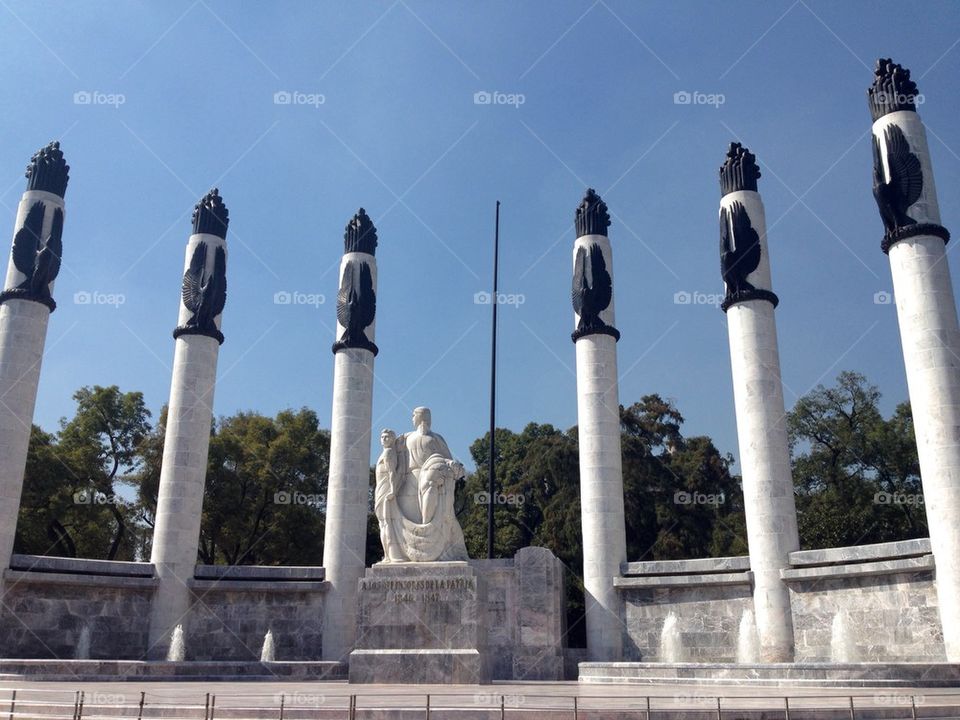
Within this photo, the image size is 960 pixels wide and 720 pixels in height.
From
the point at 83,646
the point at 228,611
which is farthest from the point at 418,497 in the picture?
the point at 83,646

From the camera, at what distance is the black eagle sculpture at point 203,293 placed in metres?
27.1

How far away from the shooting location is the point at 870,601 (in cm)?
2023

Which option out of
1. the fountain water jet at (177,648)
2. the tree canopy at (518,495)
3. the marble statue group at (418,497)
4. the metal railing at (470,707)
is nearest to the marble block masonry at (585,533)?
the marble statue group at (418,497)

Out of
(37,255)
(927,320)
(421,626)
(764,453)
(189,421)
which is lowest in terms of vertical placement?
(421,626)

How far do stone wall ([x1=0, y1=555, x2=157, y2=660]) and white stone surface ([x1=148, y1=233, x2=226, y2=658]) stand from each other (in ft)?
1.83

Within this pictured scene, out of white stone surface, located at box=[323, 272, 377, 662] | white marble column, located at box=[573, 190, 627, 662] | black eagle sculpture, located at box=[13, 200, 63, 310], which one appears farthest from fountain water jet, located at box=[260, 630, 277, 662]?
black eagle sculpture, located at box=[13, 200, 63, 310]

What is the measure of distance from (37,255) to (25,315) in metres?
1.97

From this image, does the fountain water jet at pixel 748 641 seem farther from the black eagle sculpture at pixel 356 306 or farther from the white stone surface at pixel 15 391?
the white stone surface at pixel 15 391

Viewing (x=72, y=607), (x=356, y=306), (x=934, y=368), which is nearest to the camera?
(x=934, y=368)

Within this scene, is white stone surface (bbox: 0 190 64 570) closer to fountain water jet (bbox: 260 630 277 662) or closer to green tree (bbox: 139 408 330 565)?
fountain water jet (bbox: 260 630 277 662)

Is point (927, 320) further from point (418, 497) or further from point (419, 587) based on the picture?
point (419, 587)

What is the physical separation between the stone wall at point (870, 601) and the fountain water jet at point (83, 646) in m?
19.4

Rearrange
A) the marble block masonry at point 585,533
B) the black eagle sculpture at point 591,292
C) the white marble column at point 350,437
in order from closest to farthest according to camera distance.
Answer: the marble block masonry at point 585,533
the white marble column at point 350,437
the black eagle sculpture at point 591,292

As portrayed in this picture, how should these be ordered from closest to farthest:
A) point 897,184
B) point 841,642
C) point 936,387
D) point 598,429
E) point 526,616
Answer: point 936,387 < point 841,642 < point 897,184 < point 526,616 < point 598,429
